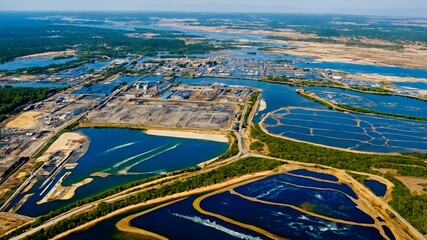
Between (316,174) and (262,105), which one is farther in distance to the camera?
(262,105)

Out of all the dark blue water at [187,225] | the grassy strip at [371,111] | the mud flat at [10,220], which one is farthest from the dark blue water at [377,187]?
the mud flat at [10,220]

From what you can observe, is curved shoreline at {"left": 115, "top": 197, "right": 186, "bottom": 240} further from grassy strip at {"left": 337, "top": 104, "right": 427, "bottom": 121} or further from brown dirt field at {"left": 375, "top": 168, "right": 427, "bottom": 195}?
grassy strip at {"left": 337, "top": 104, "right": 427, "bottom": 121}

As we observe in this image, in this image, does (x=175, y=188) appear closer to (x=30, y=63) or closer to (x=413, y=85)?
(x=413, y=85)

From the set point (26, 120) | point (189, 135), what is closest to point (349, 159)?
point (189, 135)

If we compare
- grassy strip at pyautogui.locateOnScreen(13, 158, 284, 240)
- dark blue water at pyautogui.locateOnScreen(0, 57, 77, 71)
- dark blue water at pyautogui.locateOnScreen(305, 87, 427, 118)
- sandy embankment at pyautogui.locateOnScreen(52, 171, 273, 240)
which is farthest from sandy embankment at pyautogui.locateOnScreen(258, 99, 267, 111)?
dark blue water at pyautogui.locateOnScreen(0, 57, 77, 71)

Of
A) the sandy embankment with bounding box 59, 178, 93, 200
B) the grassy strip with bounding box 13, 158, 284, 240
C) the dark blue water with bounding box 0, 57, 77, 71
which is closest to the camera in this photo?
the grassy strip with bounding box 13, 158, 284, 240

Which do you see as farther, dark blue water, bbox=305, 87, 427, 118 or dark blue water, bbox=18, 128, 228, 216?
dark blue water, bbox=305, 87, 427, 118
